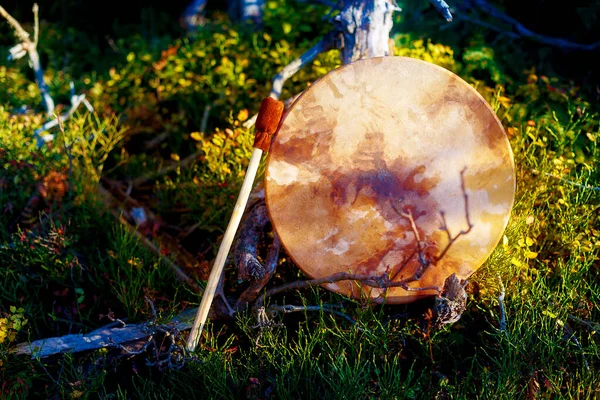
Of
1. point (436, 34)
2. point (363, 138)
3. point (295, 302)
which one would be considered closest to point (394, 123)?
point (363, 138)

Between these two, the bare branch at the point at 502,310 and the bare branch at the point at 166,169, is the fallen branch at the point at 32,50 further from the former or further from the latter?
the bare branch at the point at 502,310

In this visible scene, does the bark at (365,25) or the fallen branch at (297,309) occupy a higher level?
the bark at (365,25)

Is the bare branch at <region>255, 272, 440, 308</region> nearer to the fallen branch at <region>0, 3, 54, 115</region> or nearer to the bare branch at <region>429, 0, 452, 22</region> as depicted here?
the bare branch at <region>429, 0, 452, 22</region>

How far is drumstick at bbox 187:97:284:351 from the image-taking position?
7.35 feet

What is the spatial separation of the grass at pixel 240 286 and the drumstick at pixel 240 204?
124 millimetres

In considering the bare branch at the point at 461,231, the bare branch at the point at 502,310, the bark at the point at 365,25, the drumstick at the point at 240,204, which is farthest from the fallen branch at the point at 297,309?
the bark at the point at 365,25

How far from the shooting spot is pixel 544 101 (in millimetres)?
3408

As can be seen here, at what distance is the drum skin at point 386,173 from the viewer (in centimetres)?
228

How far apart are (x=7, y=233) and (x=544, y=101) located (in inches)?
123

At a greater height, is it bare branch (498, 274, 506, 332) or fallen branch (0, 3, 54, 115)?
fallen branch (0, 3, 54, 115)

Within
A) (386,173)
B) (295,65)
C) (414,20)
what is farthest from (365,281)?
(414,20)

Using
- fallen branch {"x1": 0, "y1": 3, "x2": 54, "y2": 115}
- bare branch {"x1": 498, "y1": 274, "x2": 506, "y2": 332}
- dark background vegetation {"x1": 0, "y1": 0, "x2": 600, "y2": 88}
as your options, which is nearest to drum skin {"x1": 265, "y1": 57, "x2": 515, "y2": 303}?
bare branch {"x1": 498, "y1": 274, "x2": 506, "y2": 332}

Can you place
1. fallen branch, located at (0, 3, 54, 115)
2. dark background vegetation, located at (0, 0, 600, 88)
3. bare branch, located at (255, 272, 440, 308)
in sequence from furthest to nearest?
dark background vegetation, located at (0, 0, 600, 88), fallen branch, located at (0, 3, 54, 115), bare branch, located at (255, 272, 440, 308)

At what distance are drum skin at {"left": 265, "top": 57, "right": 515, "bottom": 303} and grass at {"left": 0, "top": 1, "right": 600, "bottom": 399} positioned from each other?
206 mm
